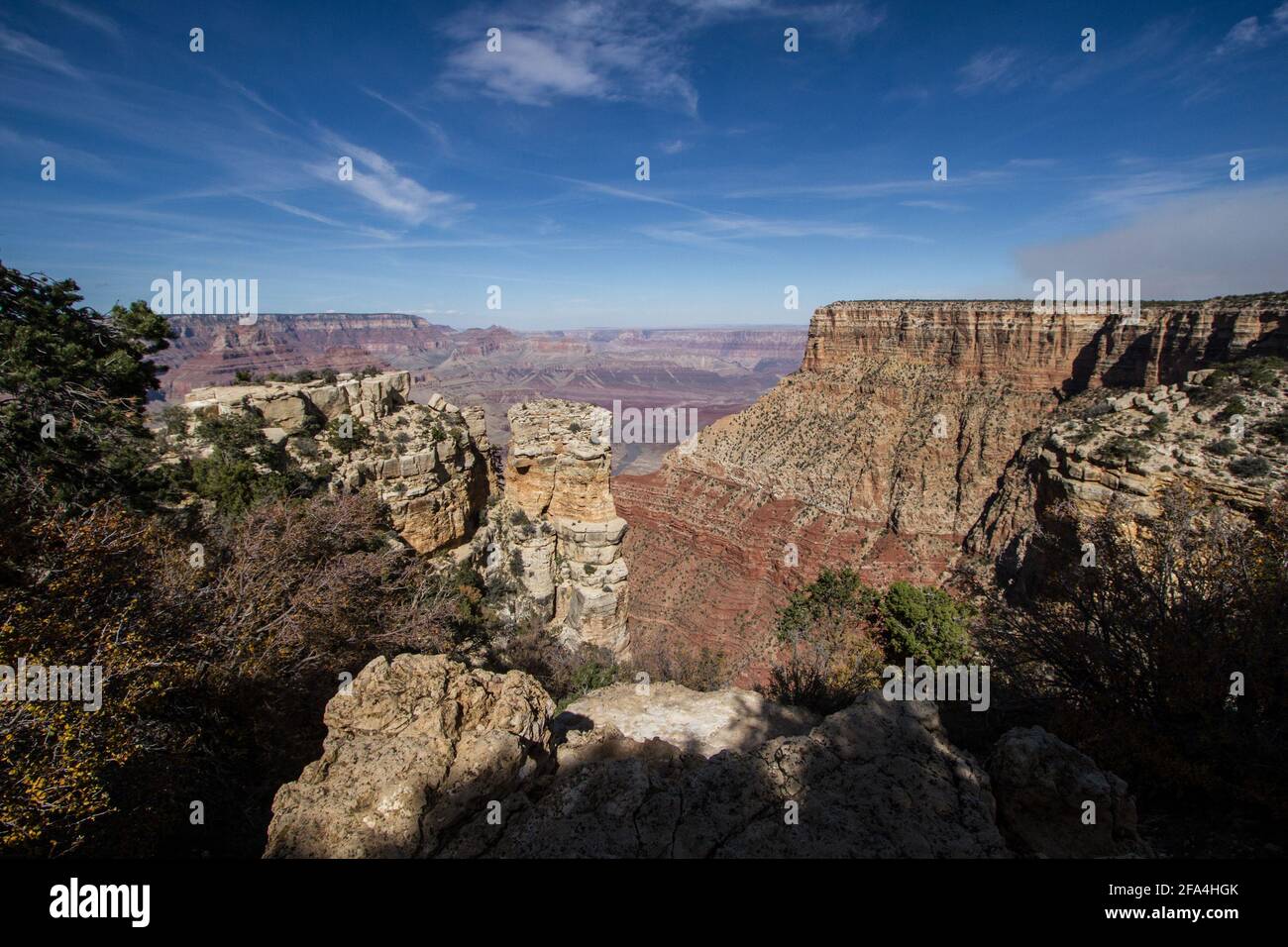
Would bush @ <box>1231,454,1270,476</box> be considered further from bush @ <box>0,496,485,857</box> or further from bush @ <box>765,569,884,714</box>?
bush @ <box>0,496,485,857</box>

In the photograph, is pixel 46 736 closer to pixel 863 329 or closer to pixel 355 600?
pixel 355 600

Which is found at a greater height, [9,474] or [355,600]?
[9,474]

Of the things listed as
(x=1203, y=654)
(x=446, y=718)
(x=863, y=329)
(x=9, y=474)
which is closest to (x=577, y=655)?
(x=446, y=718)

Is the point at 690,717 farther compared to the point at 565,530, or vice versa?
the point at 565,530

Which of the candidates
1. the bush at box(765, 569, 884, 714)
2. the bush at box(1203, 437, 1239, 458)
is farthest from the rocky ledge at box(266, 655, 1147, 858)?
the bush at box(1203, 437, 1239, 458)

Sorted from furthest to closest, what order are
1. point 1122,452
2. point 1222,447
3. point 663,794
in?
point 1122,452 → point 1222,447 → point 663,794

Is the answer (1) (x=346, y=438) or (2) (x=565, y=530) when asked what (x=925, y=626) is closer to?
(2) (x=565, y=530)

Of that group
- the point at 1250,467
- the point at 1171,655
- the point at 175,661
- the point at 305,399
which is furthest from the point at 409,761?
the point at 1250,467
